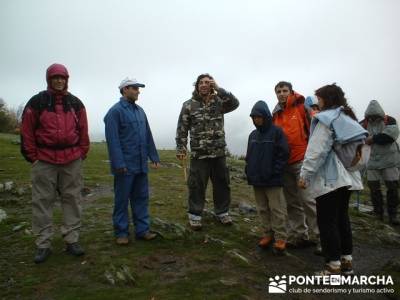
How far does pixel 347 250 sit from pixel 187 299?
2701mm

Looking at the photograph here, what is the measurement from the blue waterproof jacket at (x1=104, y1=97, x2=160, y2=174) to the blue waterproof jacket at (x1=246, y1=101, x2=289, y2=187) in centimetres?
214

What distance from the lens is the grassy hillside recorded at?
517 centimetres

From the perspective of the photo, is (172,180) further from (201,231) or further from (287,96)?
(287,96)

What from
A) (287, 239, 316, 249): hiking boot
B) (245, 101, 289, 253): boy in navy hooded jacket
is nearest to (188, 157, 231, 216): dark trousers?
(245, 101, 289, 253): boy in navy hooded jacket

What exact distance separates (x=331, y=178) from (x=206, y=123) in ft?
10.7

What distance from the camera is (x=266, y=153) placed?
263 inches

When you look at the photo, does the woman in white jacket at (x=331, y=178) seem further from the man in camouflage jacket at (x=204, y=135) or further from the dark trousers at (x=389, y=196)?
the dark trousers at (x=389, y=196)

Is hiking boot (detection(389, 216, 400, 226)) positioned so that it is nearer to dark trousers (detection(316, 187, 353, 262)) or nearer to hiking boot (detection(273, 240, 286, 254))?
hiking boot (detection(273, 240, 286, 254))

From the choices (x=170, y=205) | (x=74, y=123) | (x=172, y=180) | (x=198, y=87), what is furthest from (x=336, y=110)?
(x=172, y=180)

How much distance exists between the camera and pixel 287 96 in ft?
23.5

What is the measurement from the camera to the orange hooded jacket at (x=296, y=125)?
276 inches

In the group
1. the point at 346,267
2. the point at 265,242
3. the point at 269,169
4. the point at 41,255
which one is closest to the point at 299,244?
the point at 265,242

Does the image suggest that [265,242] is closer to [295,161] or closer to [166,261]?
[295,161]

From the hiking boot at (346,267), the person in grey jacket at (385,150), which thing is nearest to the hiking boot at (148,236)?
the hiking boot at (346,267)
